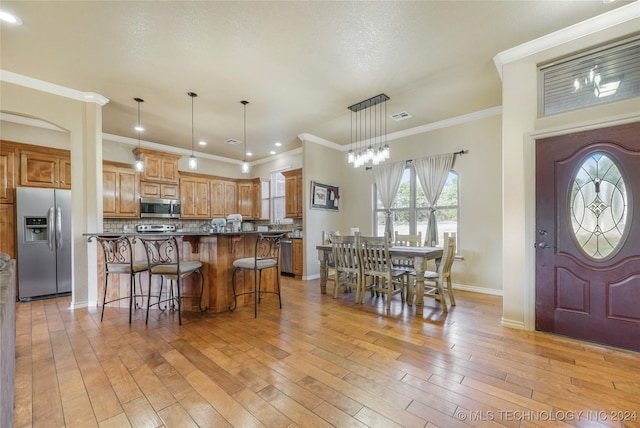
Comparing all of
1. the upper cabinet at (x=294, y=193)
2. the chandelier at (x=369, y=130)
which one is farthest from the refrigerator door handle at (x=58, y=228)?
the chandelier at (x=369, y=130)

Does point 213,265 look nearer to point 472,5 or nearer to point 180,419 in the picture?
point 180,419

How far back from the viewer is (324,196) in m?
5.72

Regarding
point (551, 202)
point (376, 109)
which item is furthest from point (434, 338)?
point (376, 109)

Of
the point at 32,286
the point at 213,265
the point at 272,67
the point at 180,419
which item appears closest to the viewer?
the point at 180,419

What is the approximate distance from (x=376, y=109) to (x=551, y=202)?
2.60m

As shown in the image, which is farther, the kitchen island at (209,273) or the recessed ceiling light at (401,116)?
the recessed ceiling light at (401,116)

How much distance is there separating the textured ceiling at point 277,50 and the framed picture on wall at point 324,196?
1.66 m

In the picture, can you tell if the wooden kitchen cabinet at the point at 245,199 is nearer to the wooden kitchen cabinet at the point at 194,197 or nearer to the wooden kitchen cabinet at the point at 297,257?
the wooden kitchen cabinet at the point at 194,197

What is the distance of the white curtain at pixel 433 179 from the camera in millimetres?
4656

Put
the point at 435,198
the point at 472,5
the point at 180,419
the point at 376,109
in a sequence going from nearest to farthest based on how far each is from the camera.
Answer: the point at 180,419, the point at 472,5, the point at 376,109, the point at 435,198

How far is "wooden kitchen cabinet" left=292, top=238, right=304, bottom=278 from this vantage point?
18.1ft

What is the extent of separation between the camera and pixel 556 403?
165 centimetres

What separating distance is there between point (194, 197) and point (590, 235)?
6.57 meters

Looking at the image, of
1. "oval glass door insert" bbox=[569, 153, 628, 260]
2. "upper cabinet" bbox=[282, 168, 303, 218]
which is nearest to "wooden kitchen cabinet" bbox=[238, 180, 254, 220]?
"upper cabinet" bbox=[282, 168, 303, 218]
